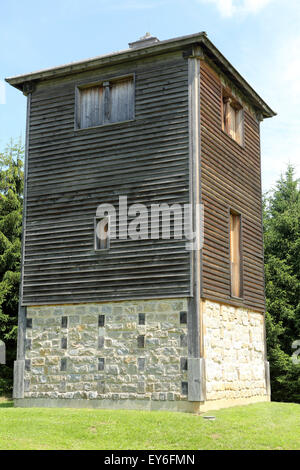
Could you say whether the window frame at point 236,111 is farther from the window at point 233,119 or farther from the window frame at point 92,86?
the window frame at point 92,86

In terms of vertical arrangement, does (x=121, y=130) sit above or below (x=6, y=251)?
above

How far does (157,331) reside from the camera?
605 inches

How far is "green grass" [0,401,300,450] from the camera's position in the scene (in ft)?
37.1

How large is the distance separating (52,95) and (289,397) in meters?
17.0

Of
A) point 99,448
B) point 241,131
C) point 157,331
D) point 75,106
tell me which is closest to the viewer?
point 99,448

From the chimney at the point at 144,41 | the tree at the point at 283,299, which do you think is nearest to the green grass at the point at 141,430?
the chimney at the point at 144,41

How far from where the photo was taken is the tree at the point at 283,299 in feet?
87.8

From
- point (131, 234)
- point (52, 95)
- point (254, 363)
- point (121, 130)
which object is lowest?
point (254, 363)

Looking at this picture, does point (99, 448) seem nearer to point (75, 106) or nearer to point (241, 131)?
point (75, 106)

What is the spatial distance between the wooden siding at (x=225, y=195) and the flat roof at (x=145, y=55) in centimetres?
50

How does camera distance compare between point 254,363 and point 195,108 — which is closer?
point 195,108

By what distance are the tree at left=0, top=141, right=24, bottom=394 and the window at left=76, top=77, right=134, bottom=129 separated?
431 inches

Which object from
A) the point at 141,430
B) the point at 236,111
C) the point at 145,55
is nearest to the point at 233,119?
the point at 236,111
